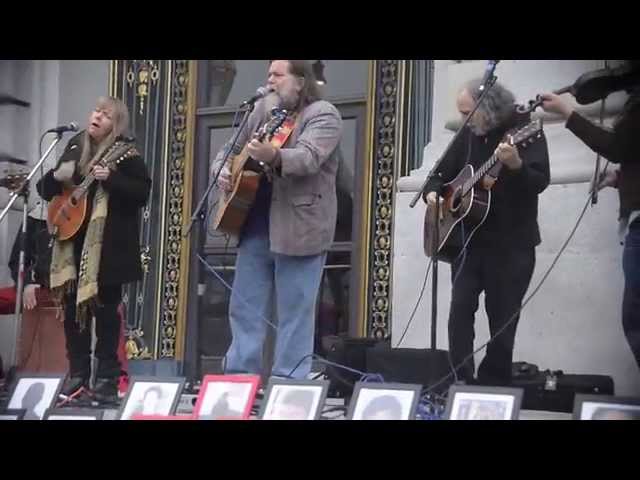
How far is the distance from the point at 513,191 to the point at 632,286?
70cm

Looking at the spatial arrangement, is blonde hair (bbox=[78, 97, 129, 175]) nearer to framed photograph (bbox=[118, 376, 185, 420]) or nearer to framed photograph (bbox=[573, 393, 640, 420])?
framed photograph (bbox=[118, 376, 185, 420])

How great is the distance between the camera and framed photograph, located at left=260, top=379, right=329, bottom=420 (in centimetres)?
357

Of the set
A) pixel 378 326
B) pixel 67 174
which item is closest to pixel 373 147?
pixel 378 326

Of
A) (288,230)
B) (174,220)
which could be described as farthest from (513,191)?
(174,220)

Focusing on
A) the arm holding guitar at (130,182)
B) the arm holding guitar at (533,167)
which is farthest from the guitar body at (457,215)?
the arm holding guitar at (130,182)

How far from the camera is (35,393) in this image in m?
4.01

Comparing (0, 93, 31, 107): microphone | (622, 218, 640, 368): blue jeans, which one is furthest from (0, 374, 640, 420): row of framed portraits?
(0, 93, 31, 107): microphone

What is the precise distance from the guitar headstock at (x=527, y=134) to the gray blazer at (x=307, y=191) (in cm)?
68

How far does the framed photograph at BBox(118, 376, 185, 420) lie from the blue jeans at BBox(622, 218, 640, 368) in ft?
5.08

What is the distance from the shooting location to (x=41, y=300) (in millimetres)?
5109
